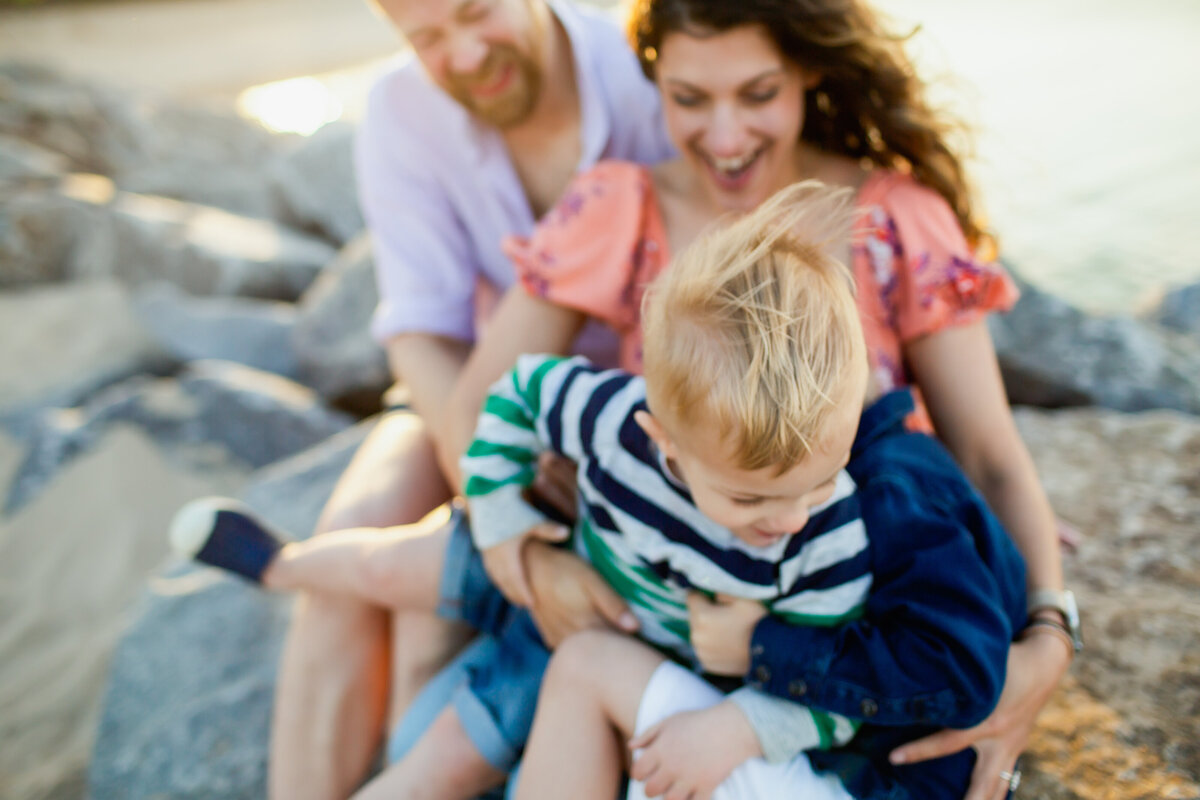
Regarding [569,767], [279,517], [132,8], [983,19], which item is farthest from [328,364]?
[132,8]

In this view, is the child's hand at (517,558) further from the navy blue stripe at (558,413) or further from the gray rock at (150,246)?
the gray rock at (150,246)

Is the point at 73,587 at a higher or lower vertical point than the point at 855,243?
lower

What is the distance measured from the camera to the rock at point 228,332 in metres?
4.26

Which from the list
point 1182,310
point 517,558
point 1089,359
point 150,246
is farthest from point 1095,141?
point 150,246

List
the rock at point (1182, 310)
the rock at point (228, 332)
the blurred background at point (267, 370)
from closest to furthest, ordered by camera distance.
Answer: the blurred background at point (267, 370) < the rock at point (1182, 310) < the rock at point (228, 332)

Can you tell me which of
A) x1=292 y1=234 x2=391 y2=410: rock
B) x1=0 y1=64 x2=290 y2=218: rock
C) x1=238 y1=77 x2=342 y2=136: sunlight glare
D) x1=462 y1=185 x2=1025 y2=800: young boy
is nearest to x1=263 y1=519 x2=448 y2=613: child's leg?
x1=462 y1=185 x2=1025 y2=800: young boy

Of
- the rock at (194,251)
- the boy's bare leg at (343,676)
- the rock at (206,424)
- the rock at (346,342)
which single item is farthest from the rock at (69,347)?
the boy's bare leg at (343,676)

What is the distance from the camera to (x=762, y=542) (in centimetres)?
130

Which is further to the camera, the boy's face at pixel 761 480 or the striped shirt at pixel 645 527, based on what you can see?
the striped shirt at pixel 645 527

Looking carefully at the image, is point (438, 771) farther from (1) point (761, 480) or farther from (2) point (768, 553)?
(1) point (761, 480)

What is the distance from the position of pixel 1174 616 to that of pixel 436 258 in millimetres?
1874

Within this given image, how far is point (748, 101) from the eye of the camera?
1644mm

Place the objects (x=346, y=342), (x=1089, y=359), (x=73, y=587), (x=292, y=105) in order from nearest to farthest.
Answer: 1. (x=1089, y=359)
2. (x=73, y=587)
3. (x=346, y=342)
4. (x=292, y=105)

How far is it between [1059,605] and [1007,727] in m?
0.25
